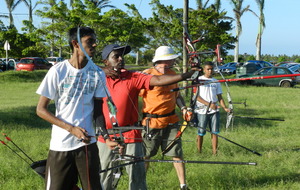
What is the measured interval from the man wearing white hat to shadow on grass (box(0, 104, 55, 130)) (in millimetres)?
5744

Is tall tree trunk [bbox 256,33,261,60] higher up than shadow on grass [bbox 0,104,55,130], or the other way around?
tall tree trunk [bbox 256,33,261,60]

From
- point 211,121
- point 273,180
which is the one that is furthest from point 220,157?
point 273,180

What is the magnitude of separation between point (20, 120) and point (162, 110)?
7.26 meters

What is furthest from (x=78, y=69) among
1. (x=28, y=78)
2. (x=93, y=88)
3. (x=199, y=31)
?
(x=199, y=31)

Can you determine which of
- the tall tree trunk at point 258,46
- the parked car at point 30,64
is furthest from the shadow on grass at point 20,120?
the tall tree trunk at point 258,46

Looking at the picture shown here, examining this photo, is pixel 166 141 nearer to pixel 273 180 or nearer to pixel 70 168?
pixel 273 180

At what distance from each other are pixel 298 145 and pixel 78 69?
242 inches

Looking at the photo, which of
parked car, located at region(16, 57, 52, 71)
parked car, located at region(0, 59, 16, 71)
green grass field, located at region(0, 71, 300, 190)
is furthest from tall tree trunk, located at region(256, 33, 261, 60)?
green grass field, located at region(0, 71, 300, 190)

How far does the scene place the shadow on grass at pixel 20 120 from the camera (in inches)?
422

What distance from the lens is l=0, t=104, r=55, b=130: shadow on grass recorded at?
1073 cm

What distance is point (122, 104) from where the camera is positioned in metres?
4.43

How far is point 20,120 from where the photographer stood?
38.0ft

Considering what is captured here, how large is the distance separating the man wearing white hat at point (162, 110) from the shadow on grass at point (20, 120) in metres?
5.74

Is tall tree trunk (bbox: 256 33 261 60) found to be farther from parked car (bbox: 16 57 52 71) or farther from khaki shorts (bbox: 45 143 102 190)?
khaki shorts (bbox: 45 143 102 190)
